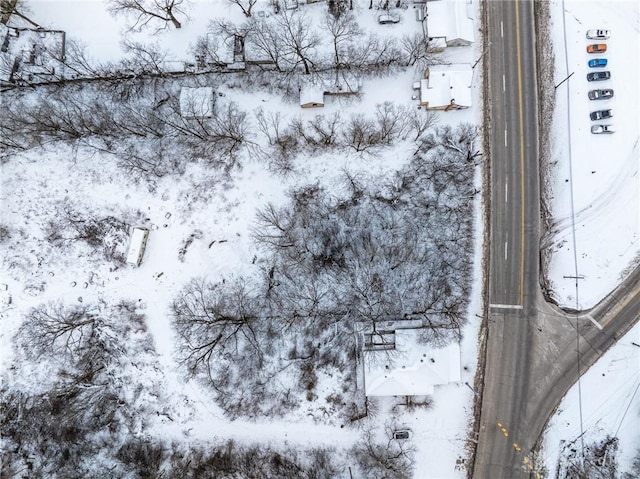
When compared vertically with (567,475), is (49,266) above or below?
above

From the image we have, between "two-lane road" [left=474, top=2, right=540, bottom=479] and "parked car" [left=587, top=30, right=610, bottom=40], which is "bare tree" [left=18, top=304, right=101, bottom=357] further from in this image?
"parked car" [left=587, top=30, right=610, bottom=40]

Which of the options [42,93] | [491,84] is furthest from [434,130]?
[42,93]

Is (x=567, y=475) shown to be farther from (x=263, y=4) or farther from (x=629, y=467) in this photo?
(x=263, y=4)

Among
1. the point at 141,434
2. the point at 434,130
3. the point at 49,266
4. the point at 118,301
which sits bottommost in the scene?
the point at 141,434

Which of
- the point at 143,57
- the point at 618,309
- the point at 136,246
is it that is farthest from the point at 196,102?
the point at 618,309

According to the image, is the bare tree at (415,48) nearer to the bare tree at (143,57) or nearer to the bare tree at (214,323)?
the bare tree at (143,57)

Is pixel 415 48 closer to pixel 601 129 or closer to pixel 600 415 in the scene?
pixel 601 129
